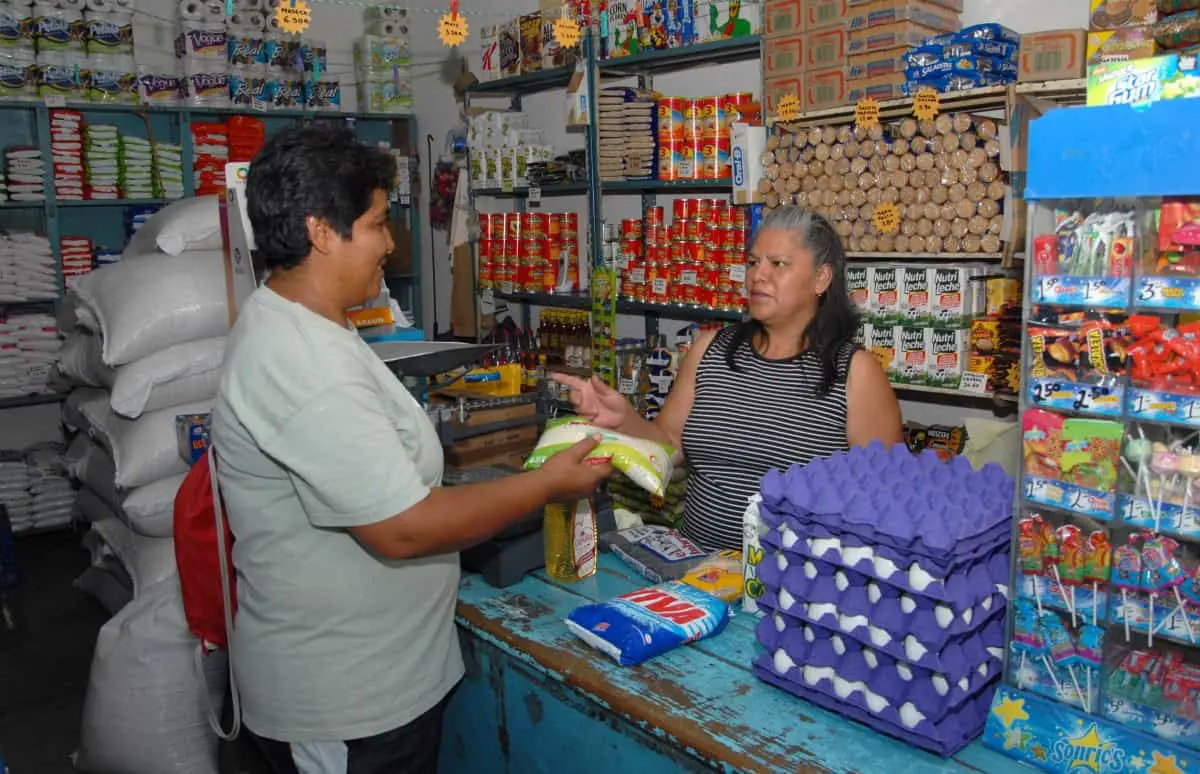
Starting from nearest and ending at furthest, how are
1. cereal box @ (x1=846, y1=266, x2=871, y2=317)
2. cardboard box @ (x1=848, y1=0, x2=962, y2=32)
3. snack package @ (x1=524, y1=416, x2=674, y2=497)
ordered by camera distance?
snack package @ (x1=524, y1=416, x2=674, y2=497)
cardboard box @ (x1=848, y1=0, x2=962, y2=32)
cereal box @ (x1=846, y1=266, x2=871, y2=317)

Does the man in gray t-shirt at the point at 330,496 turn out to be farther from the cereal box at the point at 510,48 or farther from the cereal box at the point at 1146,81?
the cereal box at the point at 510,48

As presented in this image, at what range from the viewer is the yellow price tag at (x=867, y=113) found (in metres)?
3.40

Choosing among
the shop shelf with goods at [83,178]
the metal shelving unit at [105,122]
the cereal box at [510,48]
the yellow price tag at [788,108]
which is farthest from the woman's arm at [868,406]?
the metal shelving unit at [105,122]

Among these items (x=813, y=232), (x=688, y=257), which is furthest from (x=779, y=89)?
(x=813, y=232)

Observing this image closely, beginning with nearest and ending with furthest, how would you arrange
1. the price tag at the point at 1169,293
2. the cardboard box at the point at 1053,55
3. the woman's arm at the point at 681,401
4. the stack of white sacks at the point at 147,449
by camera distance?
the price tag at the point at 1169,293 < the woman's arm at the point at 681,401 < the stack of white sacks at the point at 147,449 < the cardboard box at the point at 1053,55

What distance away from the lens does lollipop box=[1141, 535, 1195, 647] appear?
118 cm

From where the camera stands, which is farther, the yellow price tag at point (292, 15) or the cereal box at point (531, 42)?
the cereal box at point (531, 42)

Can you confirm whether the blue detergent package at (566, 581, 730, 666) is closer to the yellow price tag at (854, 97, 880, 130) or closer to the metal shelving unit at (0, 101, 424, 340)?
the yellow price tag at (854, 97, 880, 130)

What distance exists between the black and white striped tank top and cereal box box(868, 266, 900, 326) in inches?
43.9

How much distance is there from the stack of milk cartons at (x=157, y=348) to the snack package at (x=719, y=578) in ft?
7.41

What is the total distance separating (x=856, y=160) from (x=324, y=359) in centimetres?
264

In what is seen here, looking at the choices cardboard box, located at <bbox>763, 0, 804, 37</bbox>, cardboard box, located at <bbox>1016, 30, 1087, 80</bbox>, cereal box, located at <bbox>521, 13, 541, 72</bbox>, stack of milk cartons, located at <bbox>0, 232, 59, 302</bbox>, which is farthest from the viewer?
stack of milk cartons, located at <bbox>0, 232, 59, 302</bbox>

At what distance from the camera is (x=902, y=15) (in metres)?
3.31

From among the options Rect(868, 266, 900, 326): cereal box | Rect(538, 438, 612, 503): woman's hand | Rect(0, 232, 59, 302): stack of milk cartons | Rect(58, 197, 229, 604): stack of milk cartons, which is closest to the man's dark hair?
Rect(538, 438, 612, 503): woman's hand
